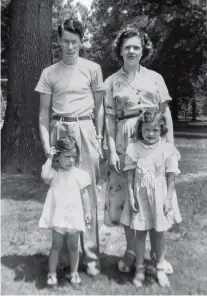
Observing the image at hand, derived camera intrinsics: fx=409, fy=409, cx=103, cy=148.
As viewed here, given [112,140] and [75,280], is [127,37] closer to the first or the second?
[112,140]

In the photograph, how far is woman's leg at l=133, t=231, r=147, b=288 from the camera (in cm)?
365

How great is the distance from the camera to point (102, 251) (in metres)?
4.52

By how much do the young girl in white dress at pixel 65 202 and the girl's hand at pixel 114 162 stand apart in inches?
10.7

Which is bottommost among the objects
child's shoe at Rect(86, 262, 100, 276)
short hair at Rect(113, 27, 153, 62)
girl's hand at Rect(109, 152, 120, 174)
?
child's shoe at Rect(86, 262, 100, 276)

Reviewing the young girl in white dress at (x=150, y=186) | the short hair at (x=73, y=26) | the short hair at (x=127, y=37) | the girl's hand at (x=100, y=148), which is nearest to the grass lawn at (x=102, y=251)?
the young girl in white dress at (x=150, y=186)

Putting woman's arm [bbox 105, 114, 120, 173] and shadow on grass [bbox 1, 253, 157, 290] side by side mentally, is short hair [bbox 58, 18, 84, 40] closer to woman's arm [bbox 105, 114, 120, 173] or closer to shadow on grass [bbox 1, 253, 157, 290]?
woman's arm [bbox 105, 114, 120, 173]

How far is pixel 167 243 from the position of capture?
4.73m

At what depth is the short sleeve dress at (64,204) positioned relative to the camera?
348 centimetres

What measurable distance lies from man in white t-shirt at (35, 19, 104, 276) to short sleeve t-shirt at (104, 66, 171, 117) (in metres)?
0.12

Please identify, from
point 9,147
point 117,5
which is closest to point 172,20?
point 117,5

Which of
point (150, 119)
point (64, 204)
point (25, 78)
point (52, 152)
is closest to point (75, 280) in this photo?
point (64, 204)

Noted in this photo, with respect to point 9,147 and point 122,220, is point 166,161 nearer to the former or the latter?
point 122,220

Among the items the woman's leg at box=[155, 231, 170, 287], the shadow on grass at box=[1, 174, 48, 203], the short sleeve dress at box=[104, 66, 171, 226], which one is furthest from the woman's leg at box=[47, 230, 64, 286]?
the shadow on grass at box=[1, 174, 48, 203]

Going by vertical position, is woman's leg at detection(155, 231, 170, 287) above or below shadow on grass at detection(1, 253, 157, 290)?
above
